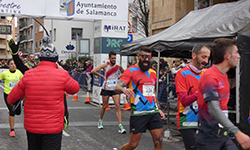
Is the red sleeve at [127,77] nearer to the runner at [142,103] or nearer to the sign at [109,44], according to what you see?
the runner at [142,103]

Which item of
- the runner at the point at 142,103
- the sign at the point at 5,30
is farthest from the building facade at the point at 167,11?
the runner at the point at 142,103

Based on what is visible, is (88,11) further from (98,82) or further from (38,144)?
A: (38,144)

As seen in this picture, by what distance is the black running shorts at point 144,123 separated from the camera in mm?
5281

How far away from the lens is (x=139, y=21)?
32.6m

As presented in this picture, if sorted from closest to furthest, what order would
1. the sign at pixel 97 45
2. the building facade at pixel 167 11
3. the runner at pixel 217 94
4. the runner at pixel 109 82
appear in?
the runner at pixel 217 94 < the runner at pixel 109 82 < the sign at pixel 97 45 < the building facade at pixel 167 11

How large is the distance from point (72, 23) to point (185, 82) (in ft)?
153

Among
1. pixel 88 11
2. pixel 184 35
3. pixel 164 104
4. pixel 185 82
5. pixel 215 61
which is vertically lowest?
pixel 164 104

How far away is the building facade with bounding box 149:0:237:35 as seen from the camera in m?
22.9

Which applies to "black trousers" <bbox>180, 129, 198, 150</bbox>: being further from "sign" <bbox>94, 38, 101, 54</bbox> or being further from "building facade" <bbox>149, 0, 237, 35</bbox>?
"building facade" <bbox>149, 0, 237, 35</bbox>

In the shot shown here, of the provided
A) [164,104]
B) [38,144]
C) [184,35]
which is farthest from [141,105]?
[164,104]

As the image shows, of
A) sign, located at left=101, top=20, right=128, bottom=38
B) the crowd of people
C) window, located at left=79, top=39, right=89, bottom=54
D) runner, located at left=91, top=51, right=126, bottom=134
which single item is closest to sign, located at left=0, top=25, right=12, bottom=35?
window, located at left=79, top=39, right=89, bottom=54

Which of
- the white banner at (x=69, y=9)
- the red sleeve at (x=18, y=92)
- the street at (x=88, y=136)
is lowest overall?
the street at (x=88, y=136)

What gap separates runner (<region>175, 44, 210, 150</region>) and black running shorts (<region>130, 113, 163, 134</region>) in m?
0.76

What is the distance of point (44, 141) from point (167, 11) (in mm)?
21149
